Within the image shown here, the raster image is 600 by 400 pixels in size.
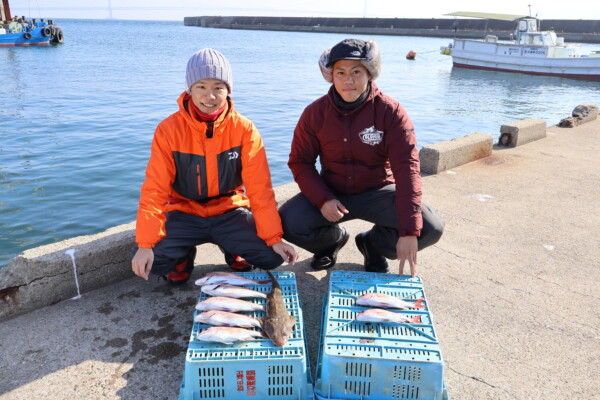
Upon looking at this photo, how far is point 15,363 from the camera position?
2.89m

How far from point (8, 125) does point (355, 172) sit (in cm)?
1373

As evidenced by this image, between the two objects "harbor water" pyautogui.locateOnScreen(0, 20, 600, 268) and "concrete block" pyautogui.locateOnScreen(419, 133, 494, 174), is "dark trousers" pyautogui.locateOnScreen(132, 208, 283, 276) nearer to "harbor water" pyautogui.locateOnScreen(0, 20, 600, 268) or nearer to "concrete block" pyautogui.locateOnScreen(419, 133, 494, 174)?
"harbor water" pyautogui.locateOnScreen(0, 20, 600, 268)

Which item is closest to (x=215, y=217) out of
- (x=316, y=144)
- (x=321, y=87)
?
(x=316, y=144)

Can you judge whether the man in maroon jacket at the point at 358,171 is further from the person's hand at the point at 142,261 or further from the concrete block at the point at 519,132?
the concrete block at the point at 519,132

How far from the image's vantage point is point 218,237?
371 centimetres

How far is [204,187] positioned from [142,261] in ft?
2.40

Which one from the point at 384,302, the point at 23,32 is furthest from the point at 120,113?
the point at 23,32

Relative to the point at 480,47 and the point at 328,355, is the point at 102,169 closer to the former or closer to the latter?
the point at 328,355

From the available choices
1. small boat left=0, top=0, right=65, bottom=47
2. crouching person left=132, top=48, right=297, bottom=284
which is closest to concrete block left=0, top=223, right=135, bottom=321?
crouching person left=132, top=48, right=297, bottom=284

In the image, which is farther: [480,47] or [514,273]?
[480,47]

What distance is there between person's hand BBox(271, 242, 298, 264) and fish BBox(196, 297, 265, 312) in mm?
593

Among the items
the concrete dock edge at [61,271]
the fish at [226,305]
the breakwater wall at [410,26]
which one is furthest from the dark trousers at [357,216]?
the breakwater wall at [410,26]

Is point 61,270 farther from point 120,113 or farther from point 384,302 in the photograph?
point 120,113

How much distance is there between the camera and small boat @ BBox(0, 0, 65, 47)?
150 ft
